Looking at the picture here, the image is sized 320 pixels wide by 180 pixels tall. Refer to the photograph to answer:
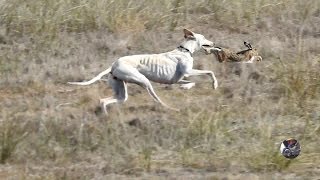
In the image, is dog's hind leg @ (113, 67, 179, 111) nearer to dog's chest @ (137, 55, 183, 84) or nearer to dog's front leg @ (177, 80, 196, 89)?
dog's chest @ (137, 55, 183, 84)

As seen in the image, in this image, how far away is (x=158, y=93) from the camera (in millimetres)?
10062

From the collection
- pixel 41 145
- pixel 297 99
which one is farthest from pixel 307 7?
pixel 41 145

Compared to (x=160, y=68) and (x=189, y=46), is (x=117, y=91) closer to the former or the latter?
(x=160, y=68)

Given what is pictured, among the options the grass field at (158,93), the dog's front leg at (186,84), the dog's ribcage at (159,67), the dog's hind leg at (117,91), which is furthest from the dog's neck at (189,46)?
the dog's hind leg at (117,91)

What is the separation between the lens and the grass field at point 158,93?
26.0ft

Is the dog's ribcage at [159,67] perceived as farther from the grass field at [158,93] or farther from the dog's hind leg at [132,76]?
the grass field at [158,93]

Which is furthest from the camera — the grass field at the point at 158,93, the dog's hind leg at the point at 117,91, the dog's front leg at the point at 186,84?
the dog's front leg at the point at 186,84

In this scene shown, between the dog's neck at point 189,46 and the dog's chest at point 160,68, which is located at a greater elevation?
the dog's neck at point 189,46

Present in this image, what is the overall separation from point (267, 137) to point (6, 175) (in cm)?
241

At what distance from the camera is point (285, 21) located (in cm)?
1225

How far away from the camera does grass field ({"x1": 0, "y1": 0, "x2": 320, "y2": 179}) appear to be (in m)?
7.91

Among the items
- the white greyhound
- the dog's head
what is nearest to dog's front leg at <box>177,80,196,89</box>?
the white greyhound

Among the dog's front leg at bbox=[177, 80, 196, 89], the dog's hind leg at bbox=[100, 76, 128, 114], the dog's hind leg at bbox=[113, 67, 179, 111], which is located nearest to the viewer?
the dog's hind leg at bbox=[113, 67, 179, 111]

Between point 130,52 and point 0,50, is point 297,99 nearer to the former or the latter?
point 130,52
